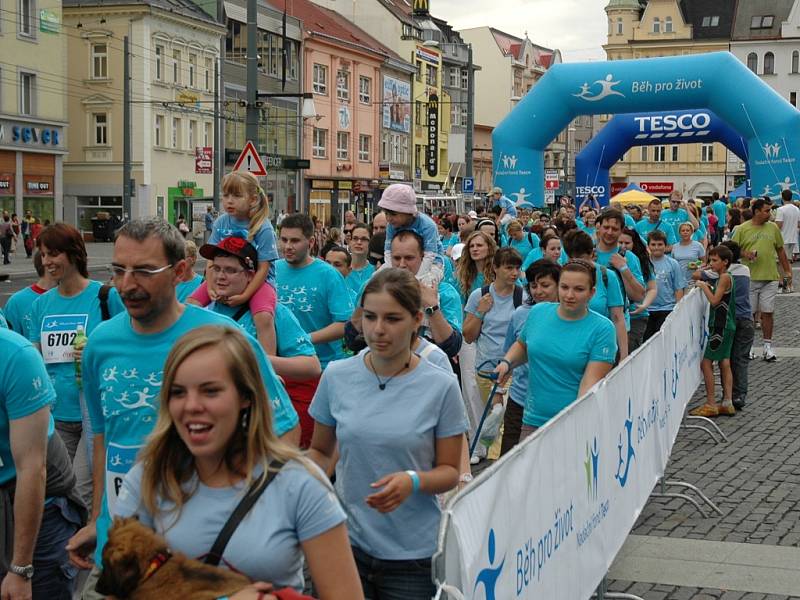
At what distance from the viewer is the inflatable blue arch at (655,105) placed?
27.2 metres

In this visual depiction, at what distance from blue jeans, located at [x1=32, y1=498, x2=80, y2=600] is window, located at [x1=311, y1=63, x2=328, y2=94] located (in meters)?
61.6

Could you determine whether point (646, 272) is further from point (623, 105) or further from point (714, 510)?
point (623, 105)

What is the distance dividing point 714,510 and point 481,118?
4216 inches

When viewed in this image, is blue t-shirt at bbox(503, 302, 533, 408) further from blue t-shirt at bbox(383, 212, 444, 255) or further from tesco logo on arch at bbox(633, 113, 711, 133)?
tesco logo on arch at bbox(633, 113, 711, 133)

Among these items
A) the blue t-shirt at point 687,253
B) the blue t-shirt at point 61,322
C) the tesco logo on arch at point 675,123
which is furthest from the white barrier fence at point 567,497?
the tesco logo on arch at point 675,123

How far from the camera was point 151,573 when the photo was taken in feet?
8.02

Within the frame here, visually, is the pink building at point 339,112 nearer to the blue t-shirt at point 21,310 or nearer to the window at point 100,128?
the window at point 100,128

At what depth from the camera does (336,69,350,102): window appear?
68000 mm

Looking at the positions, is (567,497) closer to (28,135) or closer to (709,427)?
(709,427)

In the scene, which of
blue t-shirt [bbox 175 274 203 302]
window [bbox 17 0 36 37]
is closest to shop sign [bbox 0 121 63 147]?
window [bbox 17 0 36 37]

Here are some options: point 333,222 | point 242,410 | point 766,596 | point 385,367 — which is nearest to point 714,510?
point 766,596

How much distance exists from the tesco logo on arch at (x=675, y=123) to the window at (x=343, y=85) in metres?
34.5

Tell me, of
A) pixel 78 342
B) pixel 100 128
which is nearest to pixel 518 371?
pixel 78 342

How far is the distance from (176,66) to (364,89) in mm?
19353
